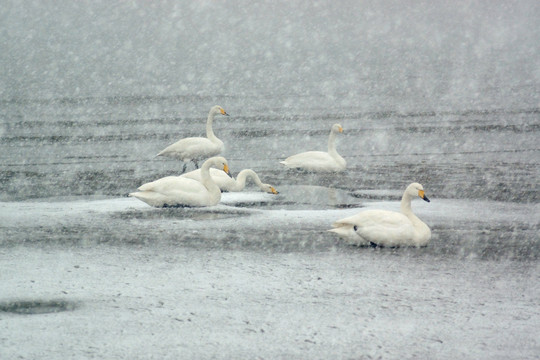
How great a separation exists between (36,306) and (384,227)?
138 inches

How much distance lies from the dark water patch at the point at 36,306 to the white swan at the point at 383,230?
3.05 metres

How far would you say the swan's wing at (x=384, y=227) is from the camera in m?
8.52

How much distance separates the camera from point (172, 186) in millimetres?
10914

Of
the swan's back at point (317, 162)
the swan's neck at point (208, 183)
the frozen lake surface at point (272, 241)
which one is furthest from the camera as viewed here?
the swan's back at point (317, 162)

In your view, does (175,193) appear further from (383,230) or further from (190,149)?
(190,149)

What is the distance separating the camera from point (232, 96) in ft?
104

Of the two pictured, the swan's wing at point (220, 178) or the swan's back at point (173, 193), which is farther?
the swan's wing at point (220, 178)

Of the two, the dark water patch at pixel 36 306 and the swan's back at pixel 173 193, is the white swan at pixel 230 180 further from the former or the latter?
the dark water patch at pixel 36 306

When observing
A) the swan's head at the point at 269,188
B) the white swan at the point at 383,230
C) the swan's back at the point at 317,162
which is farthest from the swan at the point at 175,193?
the swan's back at the point at 317,162

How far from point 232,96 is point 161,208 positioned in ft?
68.6

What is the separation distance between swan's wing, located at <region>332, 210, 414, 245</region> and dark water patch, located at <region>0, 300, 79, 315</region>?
10.1ft

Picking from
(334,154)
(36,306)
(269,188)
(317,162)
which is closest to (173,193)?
(269,188)

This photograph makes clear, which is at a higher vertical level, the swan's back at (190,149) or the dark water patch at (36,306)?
the swan's back at (190,149)

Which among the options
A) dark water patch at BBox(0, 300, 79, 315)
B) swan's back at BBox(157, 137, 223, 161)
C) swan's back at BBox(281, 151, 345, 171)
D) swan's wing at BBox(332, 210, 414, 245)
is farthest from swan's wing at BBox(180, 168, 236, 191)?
dark water patch at BBox(0, 300, 79, 315)
